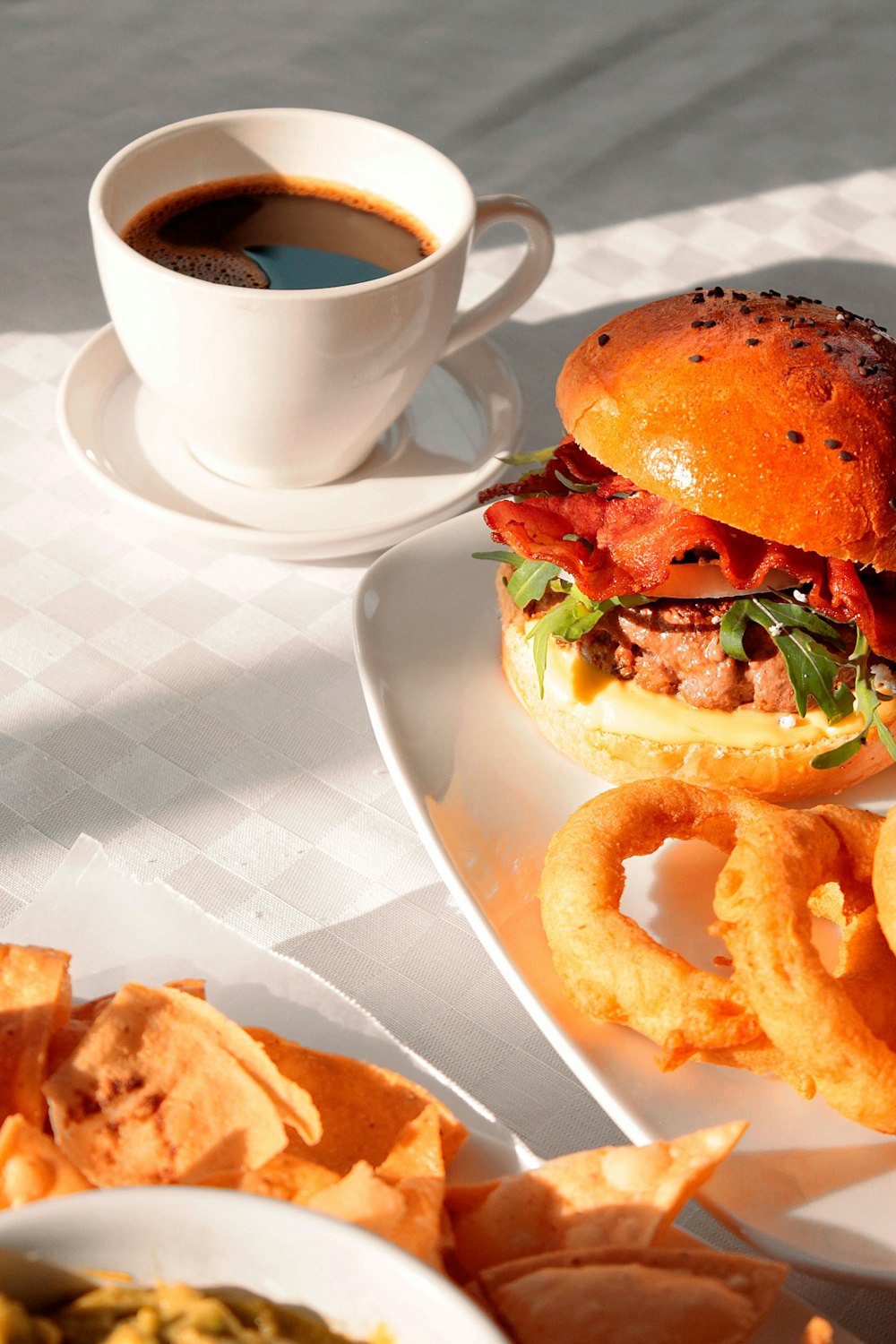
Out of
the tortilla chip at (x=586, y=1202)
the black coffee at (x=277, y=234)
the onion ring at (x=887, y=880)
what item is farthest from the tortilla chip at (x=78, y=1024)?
the black coffee at (x=277, y=234)

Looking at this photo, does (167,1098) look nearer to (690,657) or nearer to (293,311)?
(690,657)

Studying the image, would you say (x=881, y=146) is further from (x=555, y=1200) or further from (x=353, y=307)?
(x=555, y=1200)

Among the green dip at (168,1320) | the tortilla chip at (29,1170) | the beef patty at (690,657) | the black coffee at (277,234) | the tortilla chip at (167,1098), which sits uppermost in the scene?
the black coffee at (277,234)

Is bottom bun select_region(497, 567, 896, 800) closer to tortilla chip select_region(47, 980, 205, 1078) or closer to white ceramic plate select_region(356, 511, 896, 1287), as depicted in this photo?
white ceramic plate select_region(356, 511, 896, 1287)

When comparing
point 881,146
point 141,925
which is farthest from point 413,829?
point 881,146

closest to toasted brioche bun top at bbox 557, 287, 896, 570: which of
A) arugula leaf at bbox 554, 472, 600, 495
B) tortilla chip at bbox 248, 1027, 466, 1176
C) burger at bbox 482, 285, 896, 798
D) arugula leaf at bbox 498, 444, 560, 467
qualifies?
burger at bbox 482, 285, 896, 798

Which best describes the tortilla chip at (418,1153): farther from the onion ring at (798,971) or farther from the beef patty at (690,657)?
the beef patty at (690,657)

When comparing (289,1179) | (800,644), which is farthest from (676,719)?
(289,1179)
